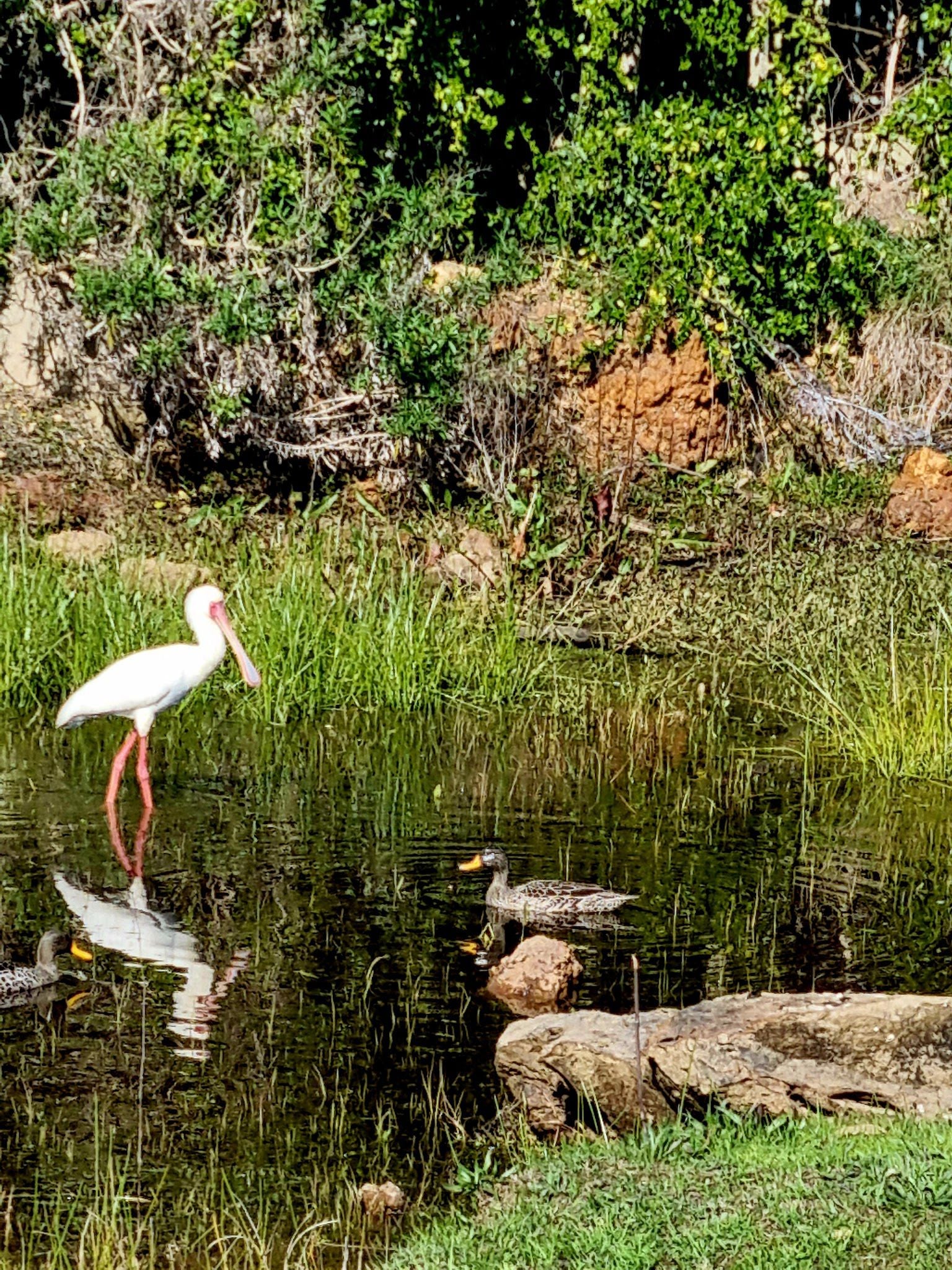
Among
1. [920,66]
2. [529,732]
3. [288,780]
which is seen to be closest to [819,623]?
[529,732]

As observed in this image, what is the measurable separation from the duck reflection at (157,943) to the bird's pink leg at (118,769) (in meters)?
0.56

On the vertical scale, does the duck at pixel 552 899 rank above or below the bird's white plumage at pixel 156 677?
below

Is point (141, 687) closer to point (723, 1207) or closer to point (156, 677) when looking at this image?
point (156, 677)

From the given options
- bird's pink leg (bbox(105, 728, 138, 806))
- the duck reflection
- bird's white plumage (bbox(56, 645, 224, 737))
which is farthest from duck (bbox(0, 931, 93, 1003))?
bird's white plumage (bbox(56, 645, 224, 737))

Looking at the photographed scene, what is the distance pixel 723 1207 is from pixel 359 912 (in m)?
3.26

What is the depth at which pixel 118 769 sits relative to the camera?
9477mm

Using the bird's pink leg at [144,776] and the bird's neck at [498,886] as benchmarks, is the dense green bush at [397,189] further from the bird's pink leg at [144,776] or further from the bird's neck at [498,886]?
the bird's neck at [498,886]

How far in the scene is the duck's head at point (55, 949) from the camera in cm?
692

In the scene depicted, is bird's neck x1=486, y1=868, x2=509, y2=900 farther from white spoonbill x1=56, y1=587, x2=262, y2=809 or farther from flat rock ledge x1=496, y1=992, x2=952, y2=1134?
white spoonbill x1=56, y1=587, x2=262, y2=809

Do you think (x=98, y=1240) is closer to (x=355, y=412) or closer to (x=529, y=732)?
(x=529, y=732)

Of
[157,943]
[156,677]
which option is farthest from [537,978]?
[156,677]

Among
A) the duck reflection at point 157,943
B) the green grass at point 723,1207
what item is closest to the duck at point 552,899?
the duck reflection at point 157,943

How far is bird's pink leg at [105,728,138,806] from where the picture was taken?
9.23 m

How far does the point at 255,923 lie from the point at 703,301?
30.4 ft
